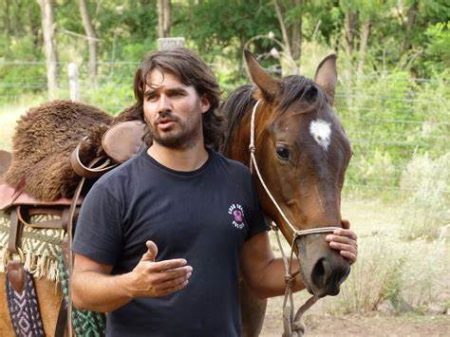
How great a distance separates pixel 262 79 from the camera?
2.76 meters

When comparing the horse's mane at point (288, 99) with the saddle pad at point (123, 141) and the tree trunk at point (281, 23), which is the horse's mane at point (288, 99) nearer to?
the saddle pad at point (123, 141)

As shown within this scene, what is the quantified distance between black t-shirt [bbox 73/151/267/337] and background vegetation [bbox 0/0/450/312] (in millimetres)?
3331

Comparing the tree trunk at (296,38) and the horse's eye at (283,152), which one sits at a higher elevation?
the horse's eye at (283,152)

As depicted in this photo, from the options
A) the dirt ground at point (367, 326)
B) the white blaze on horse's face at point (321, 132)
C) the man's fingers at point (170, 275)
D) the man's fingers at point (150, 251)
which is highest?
the white blaze on horse's face at point (321, 132)

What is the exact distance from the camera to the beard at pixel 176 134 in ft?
7.67

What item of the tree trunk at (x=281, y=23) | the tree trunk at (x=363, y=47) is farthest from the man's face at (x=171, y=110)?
the tree trunk at (x=281, y=23)

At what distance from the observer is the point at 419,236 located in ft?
26.2

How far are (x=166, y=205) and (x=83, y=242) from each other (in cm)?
26

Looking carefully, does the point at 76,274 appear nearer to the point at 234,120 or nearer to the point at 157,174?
the point at 157,174

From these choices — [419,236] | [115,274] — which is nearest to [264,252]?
[115,274]

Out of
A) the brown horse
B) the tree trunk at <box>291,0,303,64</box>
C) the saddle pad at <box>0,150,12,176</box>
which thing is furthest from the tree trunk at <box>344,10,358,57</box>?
the brown horse

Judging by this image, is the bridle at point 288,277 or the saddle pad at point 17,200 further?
the saddle pad at point 17,200

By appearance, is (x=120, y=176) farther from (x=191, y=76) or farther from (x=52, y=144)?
(x=52, y=144)

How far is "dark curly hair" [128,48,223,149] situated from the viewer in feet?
7.88
